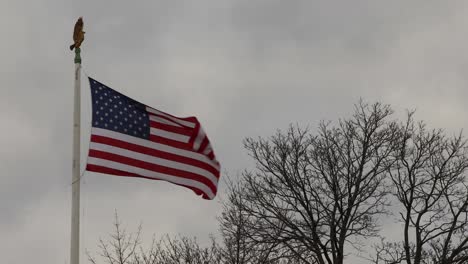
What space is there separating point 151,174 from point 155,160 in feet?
0.69

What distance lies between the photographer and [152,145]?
1007cm

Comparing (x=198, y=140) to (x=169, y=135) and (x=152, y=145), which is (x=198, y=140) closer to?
(x=169, y=135)

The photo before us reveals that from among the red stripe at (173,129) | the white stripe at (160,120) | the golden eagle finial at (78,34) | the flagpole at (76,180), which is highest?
the golden eagle finial at (78,34)

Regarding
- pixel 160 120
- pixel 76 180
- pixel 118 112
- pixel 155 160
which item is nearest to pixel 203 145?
pixel 160 120

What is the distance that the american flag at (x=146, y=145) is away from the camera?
9.62 metres

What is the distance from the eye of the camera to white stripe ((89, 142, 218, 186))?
376 inches

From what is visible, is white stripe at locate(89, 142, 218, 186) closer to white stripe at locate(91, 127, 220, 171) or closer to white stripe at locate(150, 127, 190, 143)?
white stripe at locate(91, 127, 220, 171)

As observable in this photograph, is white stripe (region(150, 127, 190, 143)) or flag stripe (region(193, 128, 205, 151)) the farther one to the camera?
flag stripe (region(193, 128, 205, 151))

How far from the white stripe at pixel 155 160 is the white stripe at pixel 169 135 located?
0.35 m

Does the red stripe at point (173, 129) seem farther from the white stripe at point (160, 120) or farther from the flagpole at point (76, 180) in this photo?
the flagpole at point (76, 180)

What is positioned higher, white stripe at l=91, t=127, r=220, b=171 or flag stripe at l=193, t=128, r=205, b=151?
flag stripe at l=193, t=128, r=205, b=151

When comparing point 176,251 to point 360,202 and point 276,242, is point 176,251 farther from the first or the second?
point 360,202

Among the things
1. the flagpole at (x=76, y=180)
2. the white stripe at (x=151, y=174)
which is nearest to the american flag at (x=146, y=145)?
the white stripe at (x=151, y=174)

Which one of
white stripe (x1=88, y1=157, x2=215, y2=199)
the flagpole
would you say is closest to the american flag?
white stripe (x1=88, y1=157, x2=215, y2=199)
